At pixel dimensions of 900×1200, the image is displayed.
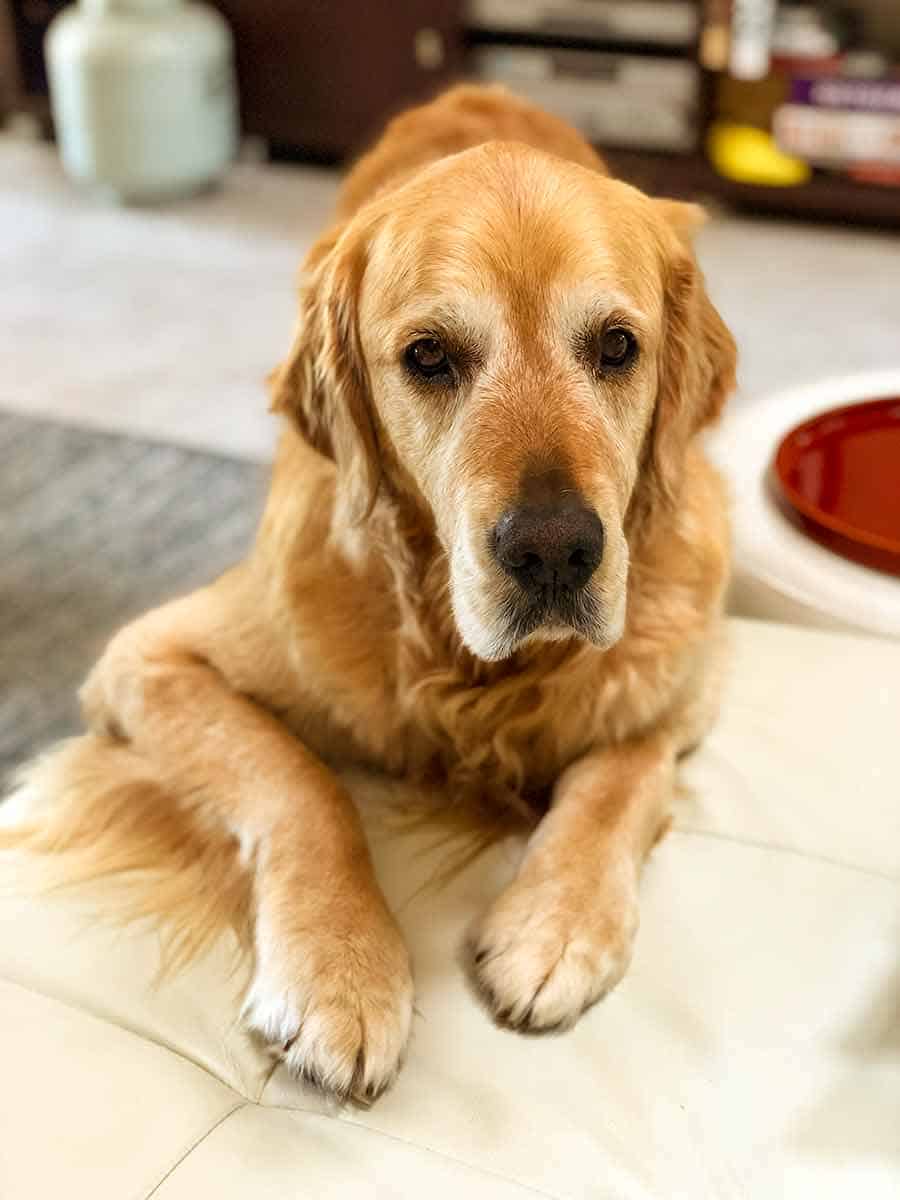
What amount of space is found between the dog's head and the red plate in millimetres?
525

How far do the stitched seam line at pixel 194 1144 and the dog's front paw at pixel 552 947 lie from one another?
0.23 metres

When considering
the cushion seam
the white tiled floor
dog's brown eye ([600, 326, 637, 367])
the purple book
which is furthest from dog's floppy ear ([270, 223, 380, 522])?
the purple book

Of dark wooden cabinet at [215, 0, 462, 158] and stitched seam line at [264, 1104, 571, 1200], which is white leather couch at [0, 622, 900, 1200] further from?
Answer: dark wooden cabinet at [215, 0, 462, 158]

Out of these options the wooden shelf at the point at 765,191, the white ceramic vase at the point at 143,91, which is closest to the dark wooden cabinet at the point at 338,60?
the white ceramic vase at the point at 143,91

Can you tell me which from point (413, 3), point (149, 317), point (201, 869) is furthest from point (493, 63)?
point (201, 869)

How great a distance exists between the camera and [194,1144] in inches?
39.3

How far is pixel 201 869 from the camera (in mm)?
1331

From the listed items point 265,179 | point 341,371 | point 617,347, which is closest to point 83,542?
point 341,371

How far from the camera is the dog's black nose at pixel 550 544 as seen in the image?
1.07 meters

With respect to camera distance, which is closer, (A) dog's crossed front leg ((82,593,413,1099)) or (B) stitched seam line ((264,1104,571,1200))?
(B) stitched seam line ((264,1104,571,1200))

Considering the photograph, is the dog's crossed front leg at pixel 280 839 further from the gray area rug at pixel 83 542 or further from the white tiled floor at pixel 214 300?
the white tiled floor at pixel 214 300

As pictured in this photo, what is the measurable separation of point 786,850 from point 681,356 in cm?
52

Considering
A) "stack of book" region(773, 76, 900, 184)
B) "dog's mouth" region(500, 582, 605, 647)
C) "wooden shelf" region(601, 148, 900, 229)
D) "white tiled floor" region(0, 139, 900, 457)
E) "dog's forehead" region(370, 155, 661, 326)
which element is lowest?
"white tiled floor" region(0, 139, 900, 457)

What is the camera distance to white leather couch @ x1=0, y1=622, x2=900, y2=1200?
38.6 inches
